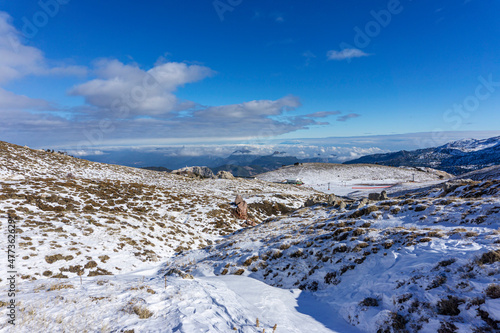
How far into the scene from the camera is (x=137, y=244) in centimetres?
1795

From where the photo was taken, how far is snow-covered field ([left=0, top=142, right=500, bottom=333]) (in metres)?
5.66

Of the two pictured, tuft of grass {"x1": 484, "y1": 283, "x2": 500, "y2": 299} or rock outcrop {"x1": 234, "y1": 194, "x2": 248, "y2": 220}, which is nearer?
tuft of grass {"x1": 484, "y1": 283, "x2": 500, "y2": 299}

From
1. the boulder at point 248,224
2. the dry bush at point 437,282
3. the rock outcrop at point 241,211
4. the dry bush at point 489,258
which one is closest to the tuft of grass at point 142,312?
the dry bush at point 437,282

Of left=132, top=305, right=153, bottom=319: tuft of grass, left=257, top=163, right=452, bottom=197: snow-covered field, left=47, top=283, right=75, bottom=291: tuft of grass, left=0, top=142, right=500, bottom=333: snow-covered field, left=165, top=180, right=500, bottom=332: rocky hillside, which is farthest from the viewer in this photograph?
left=257, top=163, right=452, bottom=197: snow-covered field

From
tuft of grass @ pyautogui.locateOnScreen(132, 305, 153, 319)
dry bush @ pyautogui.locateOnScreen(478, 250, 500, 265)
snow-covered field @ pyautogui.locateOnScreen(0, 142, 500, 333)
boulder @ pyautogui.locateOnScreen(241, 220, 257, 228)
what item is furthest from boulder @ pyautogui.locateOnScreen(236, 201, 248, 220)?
dry bush @ pyautogui.locateOnScreen(478, 250, 500, 265)

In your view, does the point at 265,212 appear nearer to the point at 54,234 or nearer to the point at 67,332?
the point at 54,234

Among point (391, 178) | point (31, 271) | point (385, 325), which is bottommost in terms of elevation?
point (391, 178)

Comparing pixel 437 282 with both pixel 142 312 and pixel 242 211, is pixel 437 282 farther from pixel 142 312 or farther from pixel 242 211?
pixel 242 211

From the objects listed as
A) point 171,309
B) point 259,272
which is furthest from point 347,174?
point 171,309

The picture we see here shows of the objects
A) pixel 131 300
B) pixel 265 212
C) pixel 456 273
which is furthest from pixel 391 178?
pixel 131 300

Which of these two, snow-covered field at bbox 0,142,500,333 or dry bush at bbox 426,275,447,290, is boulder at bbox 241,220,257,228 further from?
dry bush at bbox 426,275,447,290

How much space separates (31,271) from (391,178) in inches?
4043

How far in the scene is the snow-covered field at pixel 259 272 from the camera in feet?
18.6

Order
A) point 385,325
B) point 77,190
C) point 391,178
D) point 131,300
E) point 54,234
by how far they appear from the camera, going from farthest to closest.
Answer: point 391,178 < point 77,190 < point 54,234 < point 131,300 < point 385,325
